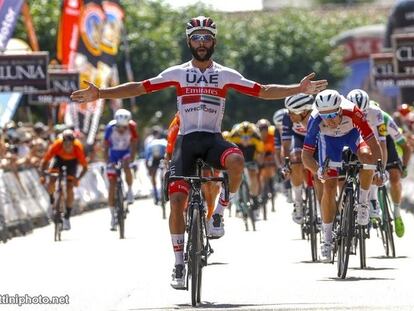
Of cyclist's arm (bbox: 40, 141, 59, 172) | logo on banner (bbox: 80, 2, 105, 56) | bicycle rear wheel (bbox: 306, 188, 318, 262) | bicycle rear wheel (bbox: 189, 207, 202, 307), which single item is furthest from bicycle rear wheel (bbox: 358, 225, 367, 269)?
logo on banner (bbox: 80, 2, 105, 56)

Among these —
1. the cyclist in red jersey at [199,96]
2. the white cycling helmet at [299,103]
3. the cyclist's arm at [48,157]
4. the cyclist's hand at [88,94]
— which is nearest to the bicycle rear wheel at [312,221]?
the white cycling helmet at [299,103]

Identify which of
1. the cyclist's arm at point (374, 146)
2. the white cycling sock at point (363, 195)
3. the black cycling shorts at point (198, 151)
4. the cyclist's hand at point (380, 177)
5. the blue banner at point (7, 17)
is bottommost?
the white cycling sock at point (363, 195)

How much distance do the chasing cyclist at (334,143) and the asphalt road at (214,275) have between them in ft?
1.93

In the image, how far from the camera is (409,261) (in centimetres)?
1823

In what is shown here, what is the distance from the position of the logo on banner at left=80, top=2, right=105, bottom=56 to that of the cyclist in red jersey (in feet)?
101

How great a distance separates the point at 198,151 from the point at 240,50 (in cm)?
7684

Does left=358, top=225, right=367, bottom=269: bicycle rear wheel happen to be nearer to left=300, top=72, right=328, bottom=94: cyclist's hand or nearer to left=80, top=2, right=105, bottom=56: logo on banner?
left=300, top=72, right=328, bottom=94: cyclist's hand

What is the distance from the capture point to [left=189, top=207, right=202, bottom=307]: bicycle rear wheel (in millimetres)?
13438

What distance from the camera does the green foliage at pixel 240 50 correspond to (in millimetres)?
68312

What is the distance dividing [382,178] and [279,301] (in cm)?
282

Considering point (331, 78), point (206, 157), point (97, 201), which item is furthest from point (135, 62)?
point (206, 157)

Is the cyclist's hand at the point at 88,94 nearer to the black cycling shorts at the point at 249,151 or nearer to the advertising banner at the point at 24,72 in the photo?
the black cycling shorts at the point at 249,151

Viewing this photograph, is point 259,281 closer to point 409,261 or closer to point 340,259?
point 340,259

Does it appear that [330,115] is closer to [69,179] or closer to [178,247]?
[178,247]
